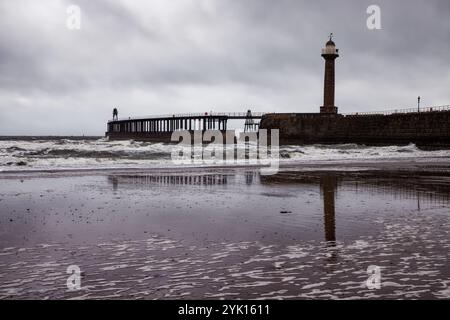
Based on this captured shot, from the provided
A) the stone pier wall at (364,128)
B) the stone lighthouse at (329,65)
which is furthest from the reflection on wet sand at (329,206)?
the stone lighthouse at (329,65)

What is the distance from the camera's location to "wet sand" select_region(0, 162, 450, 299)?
360cm

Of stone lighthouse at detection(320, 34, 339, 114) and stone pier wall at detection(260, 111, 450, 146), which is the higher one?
stone lighthouse at detection(320, 34, 339, 114)

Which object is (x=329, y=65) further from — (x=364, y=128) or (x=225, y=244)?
(x=225, y=244)

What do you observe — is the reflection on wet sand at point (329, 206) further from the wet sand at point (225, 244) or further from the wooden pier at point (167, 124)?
the wooden pier at point (167, 124)

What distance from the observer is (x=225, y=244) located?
510 centimetres

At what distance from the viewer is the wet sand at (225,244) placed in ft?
11.8

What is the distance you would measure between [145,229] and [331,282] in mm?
2975

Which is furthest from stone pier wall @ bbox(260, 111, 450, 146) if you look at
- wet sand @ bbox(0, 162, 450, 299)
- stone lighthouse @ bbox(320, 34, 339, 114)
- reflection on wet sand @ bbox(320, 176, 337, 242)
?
wet sand @ bbox(0, 162, 450, 299)

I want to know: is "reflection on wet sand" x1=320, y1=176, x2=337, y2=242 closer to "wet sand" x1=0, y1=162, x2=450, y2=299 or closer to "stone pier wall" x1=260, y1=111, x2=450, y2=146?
"wet sand" x1=0, y1=162, x2=450, y2=299

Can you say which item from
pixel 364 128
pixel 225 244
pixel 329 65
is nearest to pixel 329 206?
pixel 225 244

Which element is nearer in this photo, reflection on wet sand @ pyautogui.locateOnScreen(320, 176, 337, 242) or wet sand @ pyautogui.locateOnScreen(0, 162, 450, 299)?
wet sand @ pyautogui.locateOnScreen(0, 162, 450, 299)

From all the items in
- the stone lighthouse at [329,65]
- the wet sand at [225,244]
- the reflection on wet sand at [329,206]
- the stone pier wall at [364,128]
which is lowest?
the wet sand at [225,244]
